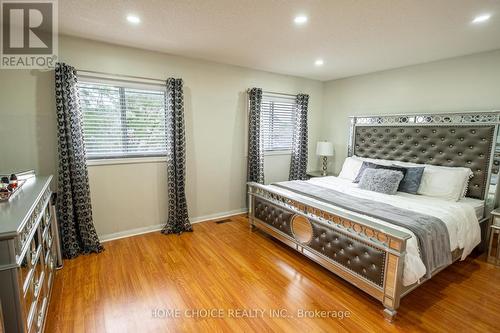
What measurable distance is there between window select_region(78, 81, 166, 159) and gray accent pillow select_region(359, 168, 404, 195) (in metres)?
2.88

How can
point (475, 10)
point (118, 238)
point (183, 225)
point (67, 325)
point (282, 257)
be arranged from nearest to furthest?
point (67, 325) < point (475, 10) < point (282, 257) < point (118, 238) < point (183, 225)

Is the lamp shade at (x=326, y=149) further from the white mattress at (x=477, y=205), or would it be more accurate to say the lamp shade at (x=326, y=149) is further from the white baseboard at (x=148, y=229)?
the white mattress at (x=477, y=205)

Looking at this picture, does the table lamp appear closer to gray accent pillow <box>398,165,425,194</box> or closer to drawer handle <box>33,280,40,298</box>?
gray accent pillow <box>398,165,425,194</box>

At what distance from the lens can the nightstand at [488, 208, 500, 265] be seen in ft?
8.93

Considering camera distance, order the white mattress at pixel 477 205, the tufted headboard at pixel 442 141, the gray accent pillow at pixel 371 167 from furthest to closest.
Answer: the gray accent pillow at pixel 371 167 → the tufted headboard at pixel 442 141 → the white mattress at pixel 477 205

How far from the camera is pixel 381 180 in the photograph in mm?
3281

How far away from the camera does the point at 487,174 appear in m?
3.01

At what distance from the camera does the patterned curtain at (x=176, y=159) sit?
340 centimetres

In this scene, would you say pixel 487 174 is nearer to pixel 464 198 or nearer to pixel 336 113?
pixel 464 198

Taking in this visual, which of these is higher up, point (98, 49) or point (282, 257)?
point (98, 49)

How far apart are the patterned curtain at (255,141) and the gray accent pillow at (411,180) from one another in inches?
82.5

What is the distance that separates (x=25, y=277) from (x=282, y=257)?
230 centimetres

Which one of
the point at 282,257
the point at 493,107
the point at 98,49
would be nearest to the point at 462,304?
the point at 282,257

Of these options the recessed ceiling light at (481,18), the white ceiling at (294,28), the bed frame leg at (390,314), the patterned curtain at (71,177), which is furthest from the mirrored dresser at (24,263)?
the recessed ceiling light at (481,18)
